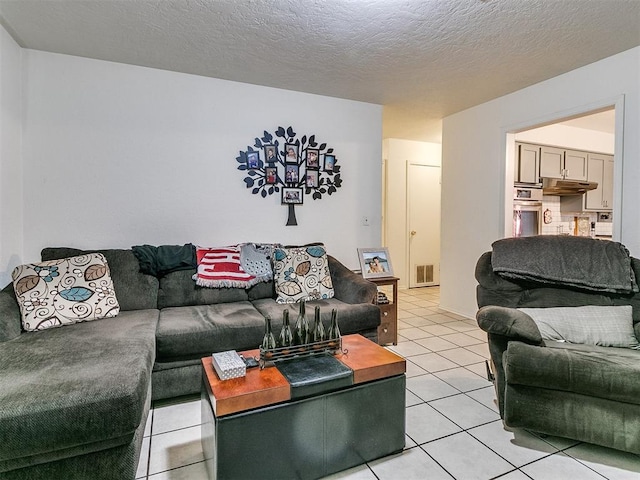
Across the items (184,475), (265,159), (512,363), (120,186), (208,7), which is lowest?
(184,475)

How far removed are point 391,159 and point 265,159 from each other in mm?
2795

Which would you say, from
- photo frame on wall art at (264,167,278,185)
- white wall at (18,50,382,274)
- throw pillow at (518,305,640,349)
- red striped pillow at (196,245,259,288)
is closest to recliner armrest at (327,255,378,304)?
white wall at (18,50,382,274)

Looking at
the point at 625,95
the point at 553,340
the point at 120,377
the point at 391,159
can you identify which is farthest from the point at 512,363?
the point at 391,159

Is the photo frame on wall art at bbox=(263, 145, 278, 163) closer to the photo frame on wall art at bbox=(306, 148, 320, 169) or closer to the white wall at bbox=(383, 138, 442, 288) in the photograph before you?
the photo frame on wall art at bbox=(306, 148, 320, 169)

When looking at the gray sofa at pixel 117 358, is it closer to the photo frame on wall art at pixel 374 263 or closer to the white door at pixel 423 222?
the photo frame on wall art at pixel 374 263

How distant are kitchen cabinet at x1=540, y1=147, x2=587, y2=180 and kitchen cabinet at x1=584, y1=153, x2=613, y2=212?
22cm

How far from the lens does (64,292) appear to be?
2205mm

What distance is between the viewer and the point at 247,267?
2.91m

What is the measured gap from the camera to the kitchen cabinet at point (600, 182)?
471 cm

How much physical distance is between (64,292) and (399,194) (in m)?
4.65

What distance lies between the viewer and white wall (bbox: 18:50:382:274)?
2707 millimetres

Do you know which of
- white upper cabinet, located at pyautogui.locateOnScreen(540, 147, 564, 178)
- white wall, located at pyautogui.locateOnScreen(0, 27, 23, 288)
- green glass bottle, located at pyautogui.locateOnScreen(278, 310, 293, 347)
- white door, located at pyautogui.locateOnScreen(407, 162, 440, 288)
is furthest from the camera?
white door, located at pyautogui.locateOnScreen(407, 162, 440, 288)

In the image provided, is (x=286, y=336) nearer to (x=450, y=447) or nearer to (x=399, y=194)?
(x=450, y=447)

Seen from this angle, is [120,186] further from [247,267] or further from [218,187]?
[247,267]
